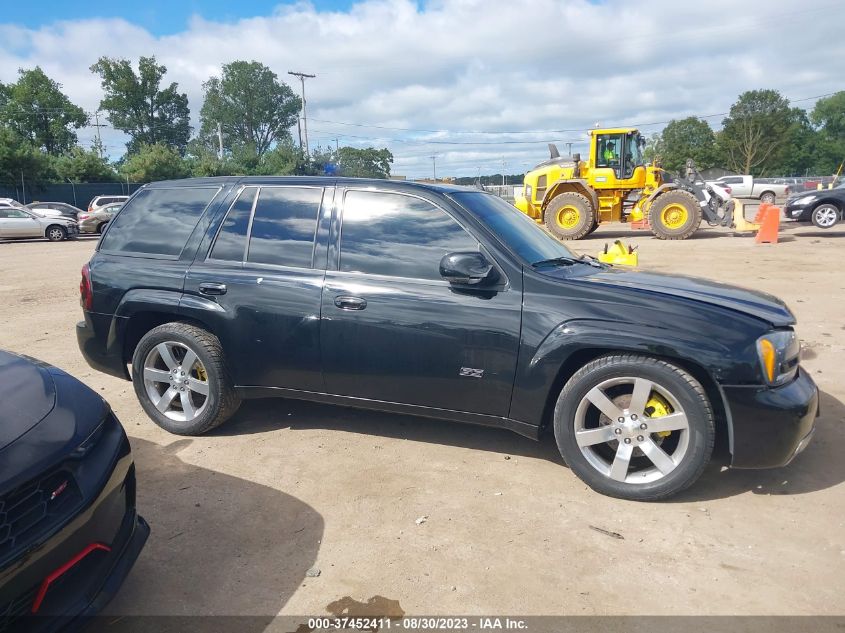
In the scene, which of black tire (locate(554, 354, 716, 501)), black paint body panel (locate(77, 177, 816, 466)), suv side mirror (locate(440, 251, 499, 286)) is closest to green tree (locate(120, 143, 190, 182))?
black paint body panel (locate(77, 177, 816, 466))

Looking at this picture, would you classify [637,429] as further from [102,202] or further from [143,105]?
[143,105]

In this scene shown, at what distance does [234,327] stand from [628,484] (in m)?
2.61

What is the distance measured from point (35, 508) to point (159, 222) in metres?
2.90

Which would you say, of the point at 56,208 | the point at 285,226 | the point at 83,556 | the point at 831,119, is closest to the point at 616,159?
the point at 285,226

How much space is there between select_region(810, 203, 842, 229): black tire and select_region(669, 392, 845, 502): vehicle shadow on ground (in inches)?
649

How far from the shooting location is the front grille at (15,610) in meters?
1.76

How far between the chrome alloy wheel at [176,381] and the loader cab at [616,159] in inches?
637

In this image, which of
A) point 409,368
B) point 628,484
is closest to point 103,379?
point 409,368

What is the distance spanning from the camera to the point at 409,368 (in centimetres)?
364

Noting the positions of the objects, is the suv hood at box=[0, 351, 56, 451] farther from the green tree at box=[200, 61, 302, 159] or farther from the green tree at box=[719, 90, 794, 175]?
the green tree at box=[200, 61, 302, 159]

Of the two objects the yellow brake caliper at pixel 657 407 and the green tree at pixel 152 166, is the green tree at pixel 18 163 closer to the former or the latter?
the green tree at pixel 152 166

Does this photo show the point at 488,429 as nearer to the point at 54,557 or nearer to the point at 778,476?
→ the point at 778,476

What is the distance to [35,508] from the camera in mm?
1947

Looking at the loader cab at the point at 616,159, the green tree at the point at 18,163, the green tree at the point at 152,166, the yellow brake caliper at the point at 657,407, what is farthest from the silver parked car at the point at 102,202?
the yellow brake caliper at the point at 657,407
